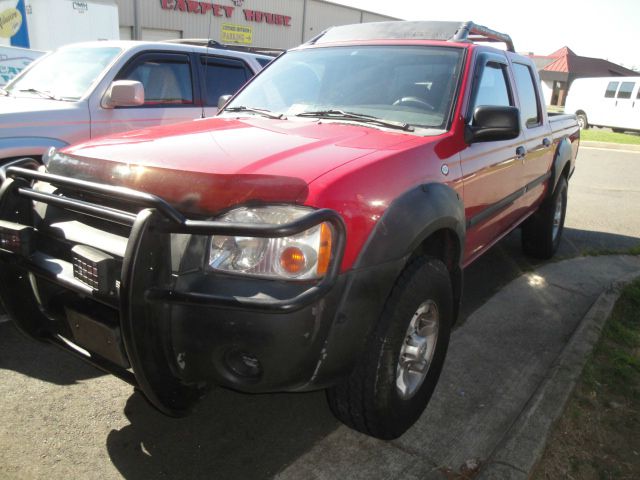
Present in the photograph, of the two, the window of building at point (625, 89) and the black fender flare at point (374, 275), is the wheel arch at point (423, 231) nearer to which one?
the black fender flare at point (374, 275)

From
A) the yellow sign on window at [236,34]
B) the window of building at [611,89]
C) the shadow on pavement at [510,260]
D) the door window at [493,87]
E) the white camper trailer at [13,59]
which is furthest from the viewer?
the yellow sign on window at [236,34]

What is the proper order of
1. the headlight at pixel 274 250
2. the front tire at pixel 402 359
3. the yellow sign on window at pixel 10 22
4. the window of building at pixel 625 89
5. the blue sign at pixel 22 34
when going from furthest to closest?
the window of building at pixel 625 89 < the yellow sign on window at pixel 10 22 < the blue sign at pixel 22 34 < the front tire at pixel 402 359 < the headlight at pixel 274 250

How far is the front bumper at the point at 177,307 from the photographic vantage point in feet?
5.86

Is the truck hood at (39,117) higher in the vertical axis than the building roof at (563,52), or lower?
lower

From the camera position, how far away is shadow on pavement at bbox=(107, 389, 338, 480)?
2307 millimetres

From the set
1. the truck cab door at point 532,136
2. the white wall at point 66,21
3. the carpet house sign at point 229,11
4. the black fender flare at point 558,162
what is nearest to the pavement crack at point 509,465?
the truck cab door at point 532,136

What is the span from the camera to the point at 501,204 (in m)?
3.67

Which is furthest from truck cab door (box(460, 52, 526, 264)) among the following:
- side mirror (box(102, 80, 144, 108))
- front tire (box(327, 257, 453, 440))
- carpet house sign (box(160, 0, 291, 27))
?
carpet house sign (box(160, 0, 291, 27))

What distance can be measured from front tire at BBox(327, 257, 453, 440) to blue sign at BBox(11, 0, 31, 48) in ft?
46.5

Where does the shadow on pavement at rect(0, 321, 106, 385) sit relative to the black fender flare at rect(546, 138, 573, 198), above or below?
below

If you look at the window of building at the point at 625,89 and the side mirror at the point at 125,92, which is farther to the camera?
the window of building at the point at 625,89

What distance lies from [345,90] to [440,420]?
1.92 meters

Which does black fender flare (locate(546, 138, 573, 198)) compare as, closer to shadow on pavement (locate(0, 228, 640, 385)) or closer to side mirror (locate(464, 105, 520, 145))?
shadow on pavement (locate(0, 228, 640, 385))

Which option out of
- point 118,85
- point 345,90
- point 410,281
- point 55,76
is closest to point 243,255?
point 410,281
